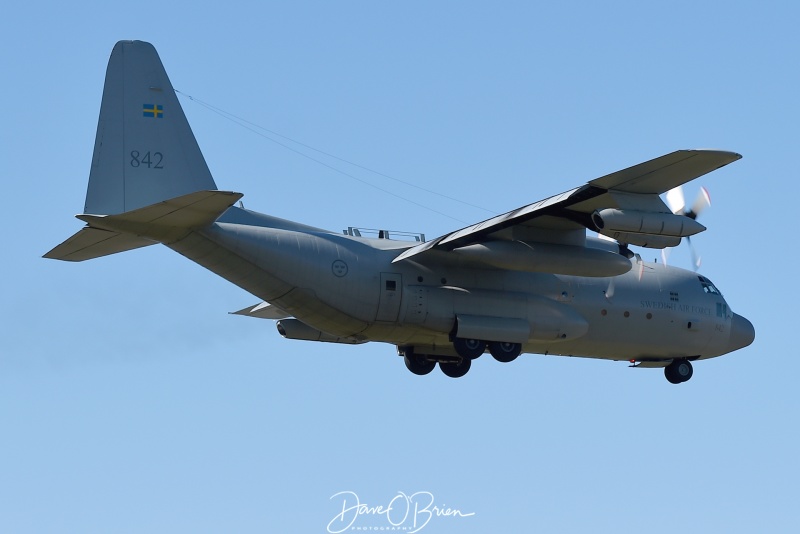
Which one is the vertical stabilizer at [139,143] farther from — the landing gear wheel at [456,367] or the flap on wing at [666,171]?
the flap on wing at [666,171]

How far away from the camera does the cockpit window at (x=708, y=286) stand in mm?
32781

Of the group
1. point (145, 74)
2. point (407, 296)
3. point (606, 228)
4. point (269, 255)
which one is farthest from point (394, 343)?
point (145, 74)

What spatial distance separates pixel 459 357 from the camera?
30688mm

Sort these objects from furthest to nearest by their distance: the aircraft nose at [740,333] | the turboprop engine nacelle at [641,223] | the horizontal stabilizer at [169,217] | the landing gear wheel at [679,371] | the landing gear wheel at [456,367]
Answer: the aircraft nose at [740,333] < the landing gear wheel at [679,371] < the landing gear wheel at [456,367] < the turboprop engine nacelle at [641,223] < the horizontal stabilizer at [169,217]

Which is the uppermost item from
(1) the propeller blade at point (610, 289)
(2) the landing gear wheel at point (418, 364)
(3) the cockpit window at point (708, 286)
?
(3) the cockpit window at point (708, 286)

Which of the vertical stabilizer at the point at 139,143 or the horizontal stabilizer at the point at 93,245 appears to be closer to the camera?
the vertical stabilizer at the point at 139,143

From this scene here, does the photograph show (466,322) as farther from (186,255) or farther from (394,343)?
(186,255)

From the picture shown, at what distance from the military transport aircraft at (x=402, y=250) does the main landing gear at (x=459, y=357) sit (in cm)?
4

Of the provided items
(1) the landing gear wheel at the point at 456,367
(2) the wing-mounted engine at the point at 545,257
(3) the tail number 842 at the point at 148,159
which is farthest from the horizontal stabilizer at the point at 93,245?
(1) the landing gear wheel at the point at 456,367

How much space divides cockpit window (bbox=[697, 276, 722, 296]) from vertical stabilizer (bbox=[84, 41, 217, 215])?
1291 cm

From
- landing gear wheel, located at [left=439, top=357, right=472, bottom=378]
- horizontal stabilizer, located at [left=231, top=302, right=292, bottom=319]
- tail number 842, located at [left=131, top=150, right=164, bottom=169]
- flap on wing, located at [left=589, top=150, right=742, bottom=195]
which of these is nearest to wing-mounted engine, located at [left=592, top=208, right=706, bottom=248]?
flap on wing, located at [left=589, top=150, right=742, bottom=195]

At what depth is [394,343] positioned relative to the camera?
29703 millimetres

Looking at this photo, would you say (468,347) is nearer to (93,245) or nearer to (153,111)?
(93,245)

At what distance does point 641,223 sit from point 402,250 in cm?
593
